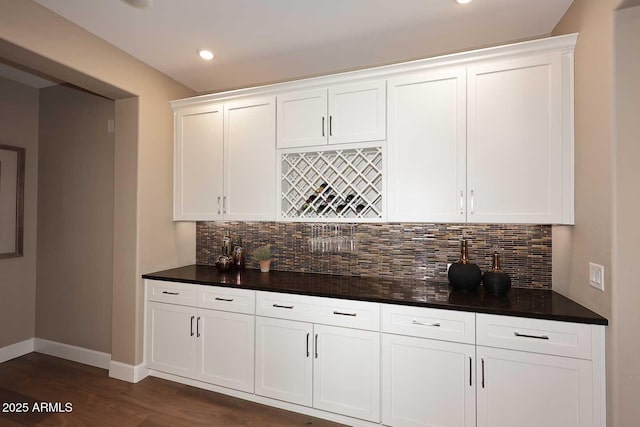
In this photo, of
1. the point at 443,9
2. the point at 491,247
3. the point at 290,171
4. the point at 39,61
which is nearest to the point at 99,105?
the point at 39,61

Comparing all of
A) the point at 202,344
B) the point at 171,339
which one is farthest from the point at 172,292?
the point at 202,344

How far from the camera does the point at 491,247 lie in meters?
2.46

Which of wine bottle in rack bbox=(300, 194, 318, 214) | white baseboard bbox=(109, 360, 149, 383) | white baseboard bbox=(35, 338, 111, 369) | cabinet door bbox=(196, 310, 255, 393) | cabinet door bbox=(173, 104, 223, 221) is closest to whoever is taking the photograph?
cabinet door bbox=(196, 310, 255, 393)

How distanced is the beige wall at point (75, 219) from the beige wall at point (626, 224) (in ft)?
12.2

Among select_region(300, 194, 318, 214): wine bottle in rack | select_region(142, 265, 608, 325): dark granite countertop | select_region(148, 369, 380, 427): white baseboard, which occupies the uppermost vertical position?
select_region(300, 194, 318, 214): wine bottle in rack

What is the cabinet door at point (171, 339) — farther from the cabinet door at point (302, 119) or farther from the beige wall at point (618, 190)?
the beige wall at point (618, 190)

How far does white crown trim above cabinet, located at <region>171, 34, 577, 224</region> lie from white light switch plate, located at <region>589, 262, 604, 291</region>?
33 cm

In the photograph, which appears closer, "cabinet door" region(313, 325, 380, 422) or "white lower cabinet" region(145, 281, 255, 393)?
"cabinet door" region(313, 325, 380, 422)

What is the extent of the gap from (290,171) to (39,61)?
5.96 ft

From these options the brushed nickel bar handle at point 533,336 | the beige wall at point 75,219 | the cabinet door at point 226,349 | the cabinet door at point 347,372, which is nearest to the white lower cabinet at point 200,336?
the cabinet door at point 226,349

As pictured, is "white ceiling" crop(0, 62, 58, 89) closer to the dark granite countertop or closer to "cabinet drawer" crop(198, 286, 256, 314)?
the dark granite countertop

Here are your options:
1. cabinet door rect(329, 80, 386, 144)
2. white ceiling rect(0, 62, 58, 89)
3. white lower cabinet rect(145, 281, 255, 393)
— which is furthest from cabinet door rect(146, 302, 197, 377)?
white ceiling rect(0, 62, 58, 89)

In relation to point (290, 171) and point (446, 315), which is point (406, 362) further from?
point (290, 171)

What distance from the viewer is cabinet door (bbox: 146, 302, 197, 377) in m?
2.69
